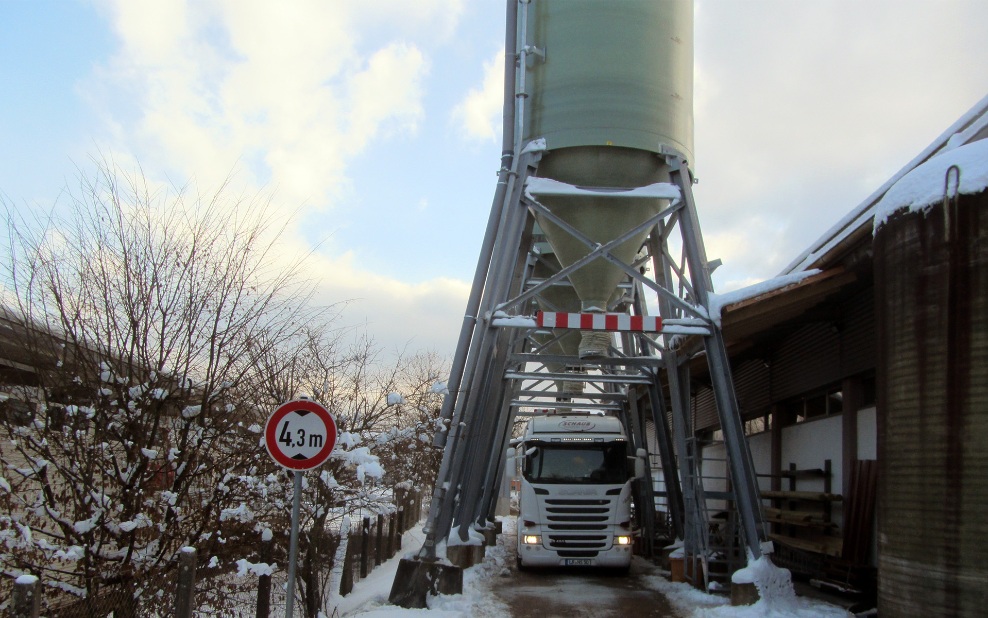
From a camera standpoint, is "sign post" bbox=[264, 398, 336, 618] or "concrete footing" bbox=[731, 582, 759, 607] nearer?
"sign post" bbox=[264, 398, 336, 618]

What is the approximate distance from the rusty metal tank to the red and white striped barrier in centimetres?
430

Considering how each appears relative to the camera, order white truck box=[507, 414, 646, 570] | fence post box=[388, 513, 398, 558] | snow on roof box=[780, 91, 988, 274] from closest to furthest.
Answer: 1. snow on roof box=[780, 91, 988, 274]
2. white truck box=[507, 414, 646, 570]
3. fence post box=[388, 513, 398, 558]

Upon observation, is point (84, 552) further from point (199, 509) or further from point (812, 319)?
point (812, 319)

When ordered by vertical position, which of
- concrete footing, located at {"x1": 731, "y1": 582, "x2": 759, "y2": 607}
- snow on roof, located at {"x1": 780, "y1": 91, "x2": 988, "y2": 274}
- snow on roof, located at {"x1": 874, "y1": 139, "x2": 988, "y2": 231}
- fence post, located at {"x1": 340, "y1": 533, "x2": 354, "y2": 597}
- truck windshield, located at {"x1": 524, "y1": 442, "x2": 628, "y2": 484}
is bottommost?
fence post, located at {"x1": 340, "y1": 533, "x2": 354, "y2": 597}

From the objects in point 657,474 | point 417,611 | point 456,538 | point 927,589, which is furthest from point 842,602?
point 657,474

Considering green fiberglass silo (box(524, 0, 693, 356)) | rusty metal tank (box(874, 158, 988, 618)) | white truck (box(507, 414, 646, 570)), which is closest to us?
rusty metal tank (box(874, 158, 988, 618))

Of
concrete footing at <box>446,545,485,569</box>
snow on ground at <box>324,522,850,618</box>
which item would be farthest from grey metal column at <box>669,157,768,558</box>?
concrete footing at <box>446,545,485,569</box>

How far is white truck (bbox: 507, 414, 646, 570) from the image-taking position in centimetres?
1659

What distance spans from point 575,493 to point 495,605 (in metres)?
5.01

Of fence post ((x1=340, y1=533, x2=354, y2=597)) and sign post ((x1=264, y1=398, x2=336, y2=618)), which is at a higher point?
sign post ((x1=264, y1=398, x2=336, y2=618))

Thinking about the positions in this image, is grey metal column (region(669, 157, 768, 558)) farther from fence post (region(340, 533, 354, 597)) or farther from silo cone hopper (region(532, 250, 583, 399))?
silo cone hopper (region(532, 250, 583, 399))

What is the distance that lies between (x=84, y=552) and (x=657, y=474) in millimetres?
25496

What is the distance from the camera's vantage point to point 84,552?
793 cm

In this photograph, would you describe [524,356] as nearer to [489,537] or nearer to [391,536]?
[391,536]
